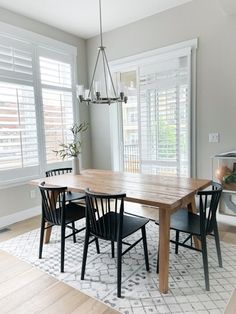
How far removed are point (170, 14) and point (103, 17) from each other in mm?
1056

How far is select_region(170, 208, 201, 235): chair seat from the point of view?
2141 mm

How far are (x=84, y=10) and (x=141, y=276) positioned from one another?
3.68 meters

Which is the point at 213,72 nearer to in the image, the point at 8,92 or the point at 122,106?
the point at 122,106

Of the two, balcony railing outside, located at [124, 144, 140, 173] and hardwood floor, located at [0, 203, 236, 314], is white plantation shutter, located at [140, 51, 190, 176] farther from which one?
hardwood floor, located at [0, 203, 236, 314]

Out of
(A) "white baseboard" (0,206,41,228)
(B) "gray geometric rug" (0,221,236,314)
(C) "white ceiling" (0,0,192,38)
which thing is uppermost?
(C) "white ceiling" (0,0,192,38)

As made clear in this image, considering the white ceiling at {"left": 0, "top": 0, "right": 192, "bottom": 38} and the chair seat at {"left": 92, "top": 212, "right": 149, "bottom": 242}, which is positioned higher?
the white ceiling at {"left": 0, "top": 0, "right": 192, "bottom": 38}

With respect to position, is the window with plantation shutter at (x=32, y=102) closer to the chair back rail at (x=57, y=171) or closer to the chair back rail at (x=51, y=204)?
the chair back rail at (x=57, y=171)

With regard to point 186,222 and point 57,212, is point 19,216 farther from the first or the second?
point 186,222

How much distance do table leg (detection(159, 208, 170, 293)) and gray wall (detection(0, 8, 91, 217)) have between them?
102 inches

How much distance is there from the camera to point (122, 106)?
4.61 meters

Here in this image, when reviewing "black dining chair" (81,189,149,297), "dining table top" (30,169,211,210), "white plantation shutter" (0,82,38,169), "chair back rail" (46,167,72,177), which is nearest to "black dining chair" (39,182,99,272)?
"dining table top" (30,169,211,210)

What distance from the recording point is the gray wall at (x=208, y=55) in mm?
3318

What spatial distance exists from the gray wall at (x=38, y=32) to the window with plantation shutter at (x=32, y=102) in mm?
122

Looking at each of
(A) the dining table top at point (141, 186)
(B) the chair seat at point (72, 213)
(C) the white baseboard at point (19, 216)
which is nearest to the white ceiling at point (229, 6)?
(A) the dining table top at point (141, 186)
